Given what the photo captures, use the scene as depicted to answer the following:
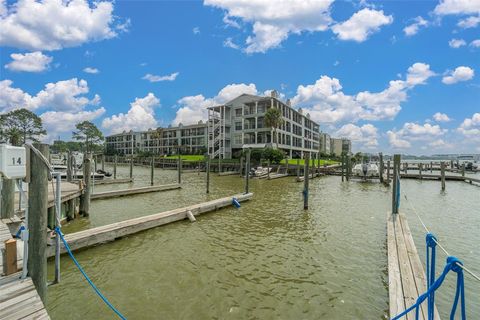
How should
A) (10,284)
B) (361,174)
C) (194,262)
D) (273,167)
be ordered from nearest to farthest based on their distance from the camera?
(10,284)
(194,262)
(361,174)
(273,167)

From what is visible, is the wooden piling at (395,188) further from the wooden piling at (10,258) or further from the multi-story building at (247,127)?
the multi-story building at (247,127)

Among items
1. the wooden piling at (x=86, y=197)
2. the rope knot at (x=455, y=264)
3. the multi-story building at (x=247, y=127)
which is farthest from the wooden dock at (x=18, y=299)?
the multi-story building at (x=247, y=127)

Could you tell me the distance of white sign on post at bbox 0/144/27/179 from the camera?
399 cm

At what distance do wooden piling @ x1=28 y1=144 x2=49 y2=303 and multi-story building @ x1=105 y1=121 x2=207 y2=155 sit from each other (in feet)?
223

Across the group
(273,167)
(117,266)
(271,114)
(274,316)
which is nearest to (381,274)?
(274,316)

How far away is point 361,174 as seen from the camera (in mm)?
34594

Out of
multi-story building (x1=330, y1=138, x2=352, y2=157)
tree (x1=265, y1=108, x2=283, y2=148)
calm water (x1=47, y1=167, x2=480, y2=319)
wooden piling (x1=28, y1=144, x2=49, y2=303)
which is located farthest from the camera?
multi-story building (x1=330, y1=138, x2=352, y2=157)

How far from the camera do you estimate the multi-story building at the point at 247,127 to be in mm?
54656

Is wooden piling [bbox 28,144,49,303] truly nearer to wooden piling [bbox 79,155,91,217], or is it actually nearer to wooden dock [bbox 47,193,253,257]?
wooden dock [bbox 47,193,253,257]

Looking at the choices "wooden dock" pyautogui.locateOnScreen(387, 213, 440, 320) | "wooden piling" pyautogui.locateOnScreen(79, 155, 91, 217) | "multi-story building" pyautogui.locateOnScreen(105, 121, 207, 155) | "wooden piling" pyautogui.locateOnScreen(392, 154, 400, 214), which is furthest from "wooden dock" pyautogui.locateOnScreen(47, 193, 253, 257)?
"multi-story building" pyautogui.locateOnScreen(105, 121, 207, 155)

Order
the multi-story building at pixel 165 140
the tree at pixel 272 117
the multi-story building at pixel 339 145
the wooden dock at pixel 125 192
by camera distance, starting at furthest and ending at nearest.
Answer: the multi-story building at pixel 339 145, the multi-story building at pixel 165 140, the tree at pixel 272 117, the wooden dock at pixel 125 192

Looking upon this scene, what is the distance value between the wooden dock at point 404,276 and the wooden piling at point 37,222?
6088mm

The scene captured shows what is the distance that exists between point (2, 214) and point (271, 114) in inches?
1756

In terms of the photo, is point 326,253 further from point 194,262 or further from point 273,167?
point 273,167
